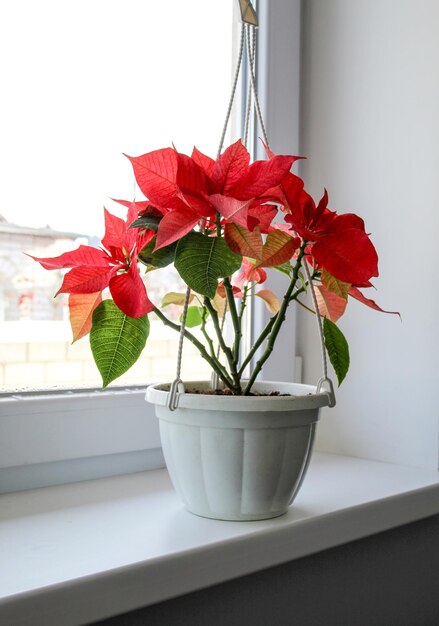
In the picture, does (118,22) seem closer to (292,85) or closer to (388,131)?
(292,85)

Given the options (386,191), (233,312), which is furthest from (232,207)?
(386,191)

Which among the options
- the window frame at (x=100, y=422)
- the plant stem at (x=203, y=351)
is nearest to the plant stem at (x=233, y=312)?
the plant stem at (x=203, y=351)

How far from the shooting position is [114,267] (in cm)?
69

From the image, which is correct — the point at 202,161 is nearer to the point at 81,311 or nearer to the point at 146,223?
the point at 146,223

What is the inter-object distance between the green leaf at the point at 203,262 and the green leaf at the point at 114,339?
0.08 metres

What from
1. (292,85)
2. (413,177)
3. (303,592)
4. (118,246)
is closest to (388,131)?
(413,177)

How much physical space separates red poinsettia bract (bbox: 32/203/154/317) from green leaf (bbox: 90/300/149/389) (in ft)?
0.09

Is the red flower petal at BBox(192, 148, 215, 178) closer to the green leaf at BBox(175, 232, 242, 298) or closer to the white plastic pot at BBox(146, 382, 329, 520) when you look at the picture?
the green leaf at BBox(175, 232, 242, 298)

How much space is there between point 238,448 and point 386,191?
1.78ft

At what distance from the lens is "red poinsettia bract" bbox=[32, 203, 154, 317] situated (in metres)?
0.66

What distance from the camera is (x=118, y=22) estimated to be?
3.19 feet

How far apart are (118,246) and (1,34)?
35 cm

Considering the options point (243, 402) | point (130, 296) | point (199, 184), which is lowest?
point (243, 402)

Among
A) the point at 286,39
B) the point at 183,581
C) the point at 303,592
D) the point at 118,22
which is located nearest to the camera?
the point at 183,581
